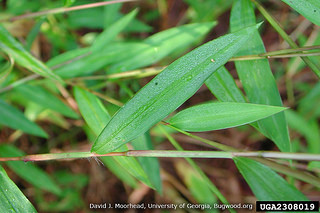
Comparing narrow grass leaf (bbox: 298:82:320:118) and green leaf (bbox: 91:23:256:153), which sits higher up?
narrow grass leaf (bbox: 298:82:320:118)

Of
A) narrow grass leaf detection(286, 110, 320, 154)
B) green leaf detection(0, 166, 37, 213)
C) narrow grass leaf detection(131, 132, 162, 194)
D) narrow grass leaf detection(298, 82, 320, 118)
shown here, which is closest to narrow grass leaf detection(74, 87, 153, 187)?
narrow grass leaf detection(131, 132, 162, 194)

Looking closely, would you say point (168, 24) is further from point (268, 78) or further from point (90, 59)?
point (268, 78)

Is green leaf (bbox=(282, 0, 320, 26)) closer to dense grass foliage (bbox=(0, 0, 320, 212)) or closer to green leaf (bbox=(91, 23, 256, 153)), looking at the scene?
dense grass foliage (bbox=(0, 0, 320, 212))

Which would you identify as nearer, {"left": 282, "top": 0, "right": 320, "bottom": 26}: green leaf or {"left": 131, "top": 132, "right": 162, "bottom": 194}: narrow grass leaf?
{"left": 282, "top": 0, "right": 320, "bottom": 26}: green leaf

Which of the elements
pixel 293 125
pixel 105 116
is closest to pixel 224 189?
pixel 293 125

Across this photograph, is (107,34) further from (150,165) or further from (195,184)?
(195,184)

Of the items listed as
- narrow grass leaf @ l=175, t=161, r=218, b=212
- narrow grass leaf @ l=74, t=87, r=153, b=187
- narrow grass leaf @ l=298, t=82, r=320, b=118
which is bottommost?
narrow grass leaf @ l=175, t=161, r=218, b=212

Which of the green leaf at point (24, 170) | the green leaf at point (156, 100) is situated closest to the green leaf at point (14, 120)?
the green leaf at point (24, 170)
